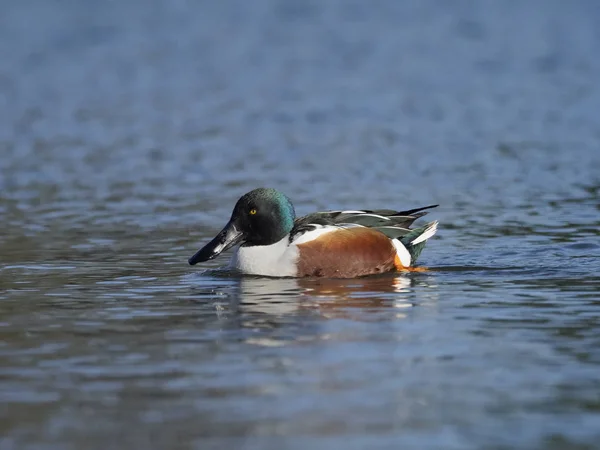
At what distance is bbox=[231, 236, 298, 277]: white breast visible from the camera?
9.90 meters

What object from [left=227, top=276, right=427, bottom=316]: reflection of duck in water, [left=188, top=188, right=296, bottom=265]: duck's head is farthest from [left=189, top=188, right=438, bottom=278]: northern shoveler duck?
[left=227, top=276, right=427, bottom=316]: reflection of duck in water

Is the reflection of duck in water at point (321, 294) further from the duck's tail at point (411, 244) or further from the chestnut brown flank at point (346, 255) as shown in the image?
the duck's tail at point (411, 244)

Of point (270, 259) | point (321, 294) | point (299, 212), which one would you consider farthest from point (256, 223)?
point (299, 212)

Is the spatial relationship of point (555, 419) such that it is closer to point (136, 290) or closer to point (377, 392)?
point (377, 392)

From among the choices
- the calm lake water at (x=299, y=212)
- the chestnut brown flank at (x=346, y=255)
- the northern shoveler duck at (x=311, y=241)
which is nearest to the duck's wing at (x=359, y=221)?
the northern shoveler duck at (x=311, y=241)

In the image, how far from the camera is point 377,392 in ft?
20.1

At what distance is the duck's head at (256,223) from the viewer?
33.3 ft

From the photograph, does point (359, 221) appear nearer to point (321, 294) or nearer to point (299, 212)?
point (321, 294)

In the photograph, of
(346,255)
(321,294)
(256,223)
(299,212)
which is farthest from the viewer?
(299,212)

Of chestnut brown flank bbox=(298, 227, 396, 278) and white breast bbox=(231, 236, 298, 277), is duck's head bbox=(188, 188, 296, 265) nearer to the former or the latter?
white breast bbox=(231, 236, 298, 277)

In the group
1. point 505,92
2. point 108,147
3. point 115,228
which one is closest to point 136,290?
point 115,228

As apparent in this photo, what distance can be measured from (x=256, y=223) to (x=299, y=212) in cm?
235

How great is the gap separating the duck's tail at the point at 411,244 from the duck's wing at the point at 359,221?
5cm

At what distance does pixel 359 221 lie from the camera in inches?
404
